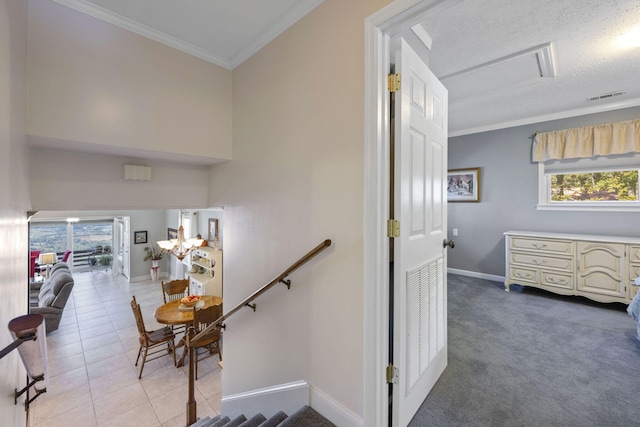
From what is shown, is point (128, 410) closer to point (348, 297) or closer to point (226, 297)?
point (226, 297)

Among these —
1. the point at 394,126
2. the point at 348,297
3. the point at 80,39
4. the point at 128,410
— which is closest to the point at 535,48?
the point at 394,126

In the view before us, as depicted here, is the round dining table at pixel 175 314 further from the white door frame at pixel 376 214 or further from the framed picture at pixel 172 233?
the framed picture at pixel 172 233

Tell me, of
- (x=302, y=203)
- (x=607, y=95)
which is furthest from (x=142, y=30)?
(x=607, y=95)

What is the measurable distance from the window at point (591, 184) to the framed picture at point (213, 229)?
5.86 meters

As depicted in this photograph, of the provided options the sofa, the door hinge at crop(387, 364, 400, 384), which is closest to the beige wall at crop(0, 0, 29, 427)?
the door hinge at crop(387, 364, 400, 384)

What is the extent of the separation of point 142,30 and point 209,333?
3.35 m

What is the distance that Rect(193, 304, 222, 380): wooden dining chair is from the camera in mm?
3141

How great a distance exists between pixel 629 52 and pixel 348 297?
339 centimetres

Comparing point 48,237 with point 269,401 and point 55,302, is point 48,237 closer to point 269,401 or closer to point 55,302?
point 55,302

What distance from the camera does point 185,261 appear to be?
6.78 m

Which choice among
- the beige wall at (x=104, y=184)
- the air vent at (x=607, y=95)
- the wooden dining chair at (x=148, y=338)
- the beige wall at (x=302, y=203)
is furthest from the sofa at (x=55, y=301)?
the air vent at (x=607, y=95)

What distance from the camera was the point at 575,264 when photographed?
11.3 feet

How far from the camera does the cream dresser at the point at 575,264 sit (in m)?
3.11

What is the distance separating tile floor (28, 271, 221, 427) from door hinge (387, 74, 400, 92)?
385cm
